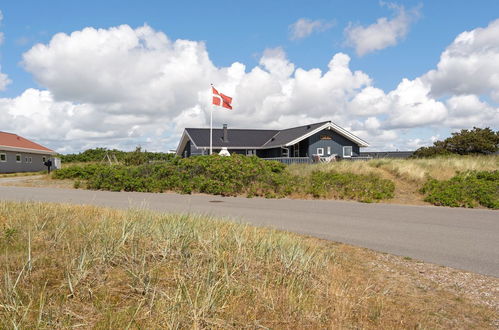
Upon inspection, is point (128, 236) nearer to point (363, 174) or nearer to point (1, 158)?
point (363, 174)

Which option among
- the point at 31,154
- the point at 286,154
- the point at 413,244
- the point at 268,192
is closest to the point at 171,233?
the point at 413,244

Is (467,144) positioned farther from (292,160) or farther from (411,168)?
(411,168)

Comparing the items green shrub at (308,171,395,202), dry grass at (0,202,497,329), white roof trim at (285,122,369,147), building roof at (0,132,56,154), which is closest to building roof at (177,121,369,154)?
white roof trim at (285,122,369,147)

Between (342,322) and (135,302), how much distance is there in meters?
2.20

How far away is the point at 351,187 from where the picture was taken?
16.3 metres

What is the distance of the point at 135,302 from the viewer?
3.88 metres

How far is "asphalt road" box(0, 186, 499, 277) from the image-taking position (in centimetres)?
702

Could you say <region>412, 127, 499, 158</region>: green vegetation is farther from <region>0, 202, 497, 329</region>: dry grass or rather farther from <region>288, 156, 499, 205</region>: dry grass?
<region>0, 202, 497, 329</region>: dry grass

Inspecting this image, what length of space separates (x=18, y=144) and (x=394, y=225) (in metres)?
48.7

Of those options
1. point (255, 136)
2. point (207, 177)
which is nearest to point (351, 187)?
point (207, 177)

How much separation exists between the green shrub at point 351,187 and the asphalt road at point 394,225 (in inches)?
53.1

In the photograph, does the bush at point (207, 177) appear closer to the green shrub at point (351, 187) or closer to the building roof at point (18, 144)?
the green shrub at point (351, 187)

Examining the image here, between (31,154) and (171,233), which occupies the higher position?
(31,154)

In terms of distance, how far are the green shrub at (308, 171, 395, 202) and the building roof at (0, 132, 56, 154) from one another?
3799 cm
